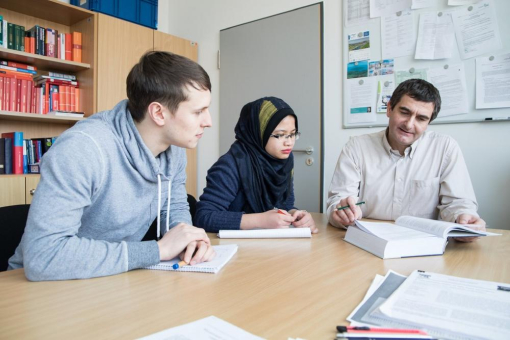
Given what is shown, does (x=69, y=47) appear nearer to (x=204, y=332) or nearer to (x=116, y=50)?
(x=116, y=50)

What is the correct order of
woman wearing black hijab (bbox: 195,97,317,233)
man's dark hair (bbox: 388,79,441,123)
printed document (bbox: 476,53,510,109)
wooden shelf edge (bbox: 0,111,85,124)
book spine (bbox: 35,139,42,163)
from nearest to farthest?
woman wearing black hijab (bbox: 195,97,317,233) → man's dark hair (bbox: 388,79,441,123) → printed document (bbox: 476,53,510,109) → wooden shelf edge (bbox: 0,111,85,124) → book spine (bbox: 35,139,42,163)

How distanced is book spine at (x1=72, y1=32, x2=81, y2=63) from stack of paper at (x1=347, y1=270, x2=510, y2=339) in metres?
3.00

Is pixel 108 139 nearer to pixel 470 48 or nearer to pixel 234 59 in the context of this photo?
pixel 470 48

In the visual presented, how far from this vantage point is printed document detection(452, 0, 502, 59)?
2.05m

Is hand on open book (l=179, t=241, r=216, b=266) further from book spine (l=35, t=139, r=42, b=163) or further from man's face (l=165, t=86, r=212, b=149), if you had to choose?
book spine (l=35, t=139, r=42, b=163)

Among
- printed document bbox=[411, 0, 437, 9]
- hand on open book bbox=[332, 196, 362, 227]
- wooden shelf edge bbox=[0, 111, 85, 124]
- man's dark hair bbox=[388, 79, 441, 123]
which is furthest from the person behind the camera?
wooden shelf edge bbox=[0, 111, 85, 124]

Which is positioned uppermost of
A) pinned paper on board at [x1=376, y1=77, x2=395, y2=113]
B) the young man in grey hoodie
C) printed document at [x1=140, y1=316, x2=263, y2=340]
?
pinned paper on board at [x1=376, y1=77, x2=395, y2=113]

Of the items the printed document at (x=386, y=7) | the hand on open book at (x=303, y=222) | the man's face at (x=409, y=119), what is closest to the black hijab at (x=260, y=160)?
the hand on open book at (x=303, y=222)

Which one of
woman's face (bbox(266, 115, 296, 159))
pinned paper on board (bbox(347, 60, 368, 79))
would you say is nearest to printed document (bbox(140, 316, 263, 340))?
woman's face (bbox(266, 115, 296, 159))

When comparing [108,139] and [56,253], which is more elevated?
[108,139]

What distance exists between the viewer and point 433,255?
107 centimetres

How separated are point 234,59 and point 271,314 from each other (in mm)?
2946

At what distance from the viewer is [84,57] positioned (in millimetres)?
3025

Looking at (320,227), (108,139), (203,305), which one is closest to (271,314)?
(203,305)
